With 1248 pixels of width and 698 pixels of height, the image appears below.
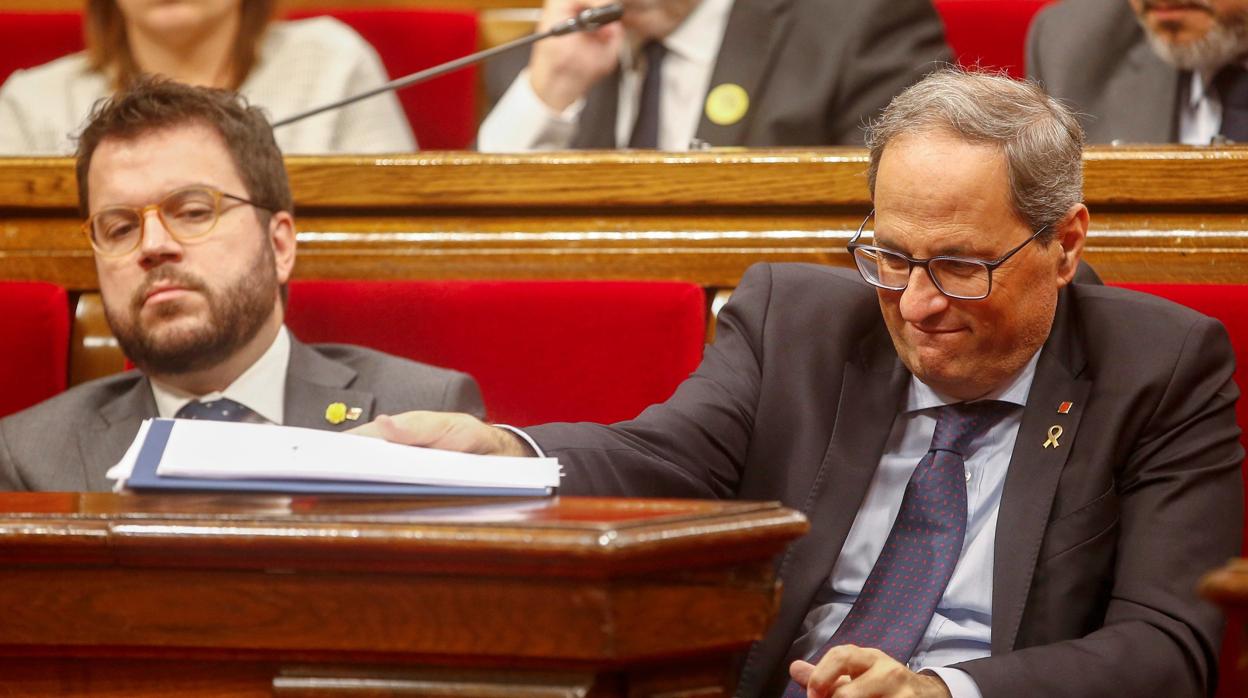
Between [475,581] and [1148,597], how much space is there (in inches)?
23.3

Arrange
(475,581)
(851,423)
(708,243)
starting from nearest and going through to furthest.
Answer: (475,581) < (851,423) < (708,243)

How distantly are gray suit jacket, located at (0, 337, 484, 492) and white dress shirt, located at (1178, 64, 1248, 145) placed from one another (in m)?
1.05

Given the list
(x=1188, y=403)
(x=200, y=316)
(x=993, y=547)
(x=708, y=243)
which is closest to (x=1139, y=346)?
(x=1188, y=403)

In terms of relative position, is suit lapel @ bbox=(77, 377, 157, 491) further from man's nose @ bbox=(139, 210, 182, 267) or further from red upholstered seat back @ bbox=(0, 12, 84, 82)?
red upholstered seat back @ bbox=(0, 12, 84, 82)

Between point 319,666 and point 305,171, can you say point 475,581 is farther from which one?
point 305,171

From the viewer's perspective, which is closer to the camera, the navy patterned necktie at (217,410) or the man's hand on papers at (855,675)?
the man's hand on papers at (855,675)

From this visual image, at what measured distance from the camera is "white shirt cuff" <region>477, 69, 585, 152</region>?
211 cm

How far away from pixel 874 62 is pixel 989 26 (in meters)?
0.49

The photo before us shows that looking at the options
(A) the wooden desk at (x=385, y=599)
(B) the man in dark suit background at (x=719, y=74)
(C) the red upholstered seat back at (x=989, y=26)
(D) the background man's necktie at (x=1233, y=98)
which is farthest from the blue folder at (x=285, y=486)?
(C) the red upholstered seat back at (x=989, y=26)

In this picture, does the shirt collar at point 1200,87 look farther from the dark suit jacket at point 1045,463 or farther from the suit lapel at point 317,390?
the suit lapel at point 317,390

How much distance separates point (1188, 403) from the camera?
1190 mm

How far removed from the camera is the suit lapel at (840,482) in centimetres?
121

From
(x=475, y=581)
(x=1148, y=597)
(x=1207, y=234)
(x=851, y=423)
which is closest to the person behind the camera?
(x=475, y=581)

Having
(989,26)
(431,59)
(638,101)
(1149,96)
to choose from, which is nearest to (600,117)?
(638,101)
